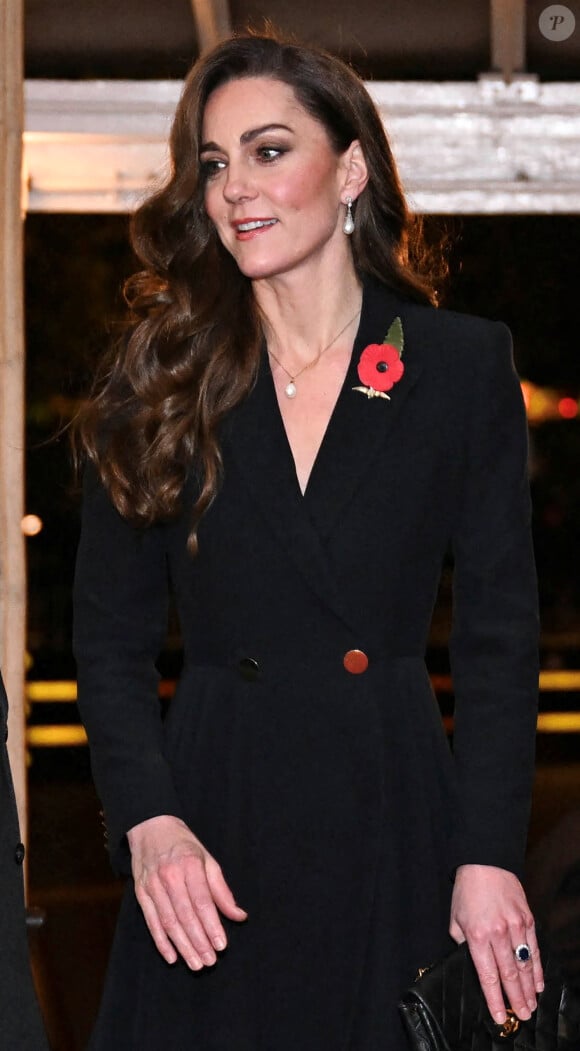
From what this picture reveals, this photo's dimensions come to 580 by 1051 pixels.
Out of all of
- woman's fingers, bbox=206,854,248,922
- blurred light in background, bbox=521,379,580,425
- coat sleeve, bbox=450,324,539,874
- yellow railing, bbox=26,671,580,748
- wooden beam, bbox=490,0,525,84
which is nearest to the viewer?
woman's fingers, bbox=206,854,248,922

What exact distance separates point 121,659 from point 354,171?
0.77 m

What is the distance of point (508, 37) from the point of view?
15.8 feet

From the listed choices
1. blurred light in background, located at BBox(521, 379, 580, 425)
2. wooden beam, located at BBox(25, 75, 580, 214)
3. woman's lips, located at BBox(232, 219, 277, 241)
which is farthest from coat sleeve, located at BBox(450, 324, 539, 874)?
blurred light in background, located at BBox(521, 379, 580, 425)

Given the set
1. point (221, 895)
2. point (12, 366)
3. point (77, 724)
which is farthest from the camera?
point (77, 724)

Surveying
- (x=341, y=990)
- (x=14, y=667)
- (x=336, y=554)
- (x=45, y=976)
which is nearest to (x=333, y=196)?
(x=336, y=554)

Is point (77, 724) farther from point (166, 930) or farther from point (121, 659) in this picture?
point (166, 930)

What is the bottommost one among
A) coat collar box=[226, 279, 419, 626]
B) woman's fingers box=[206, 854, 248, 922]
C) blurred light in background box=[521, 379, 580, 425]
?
blurred light in background box=[521, 379, 580, 425]

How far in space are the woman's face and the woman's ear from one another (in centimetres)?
7

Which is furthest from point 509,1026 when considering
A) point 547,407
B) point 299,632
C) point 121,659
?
point 547,407

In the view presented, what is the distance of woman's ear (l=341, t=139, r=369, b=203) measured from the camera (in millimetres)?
2344

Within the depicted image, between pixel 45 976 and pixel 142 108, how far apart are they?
8.37 ft

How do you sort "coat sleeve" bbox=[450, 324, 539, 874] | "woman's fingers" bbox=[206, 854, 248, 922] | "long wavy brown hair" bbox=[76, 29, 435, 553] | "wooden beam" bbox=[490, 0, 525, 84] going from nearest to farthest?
1. "woman's fingers" bbox=[206, 854, 248, 922]
2. "coat sleeve" bbox=[450, 324, 539, 874]
3. "long wavy brown hair" bbox=[76, 29, 435, 553]
4. "wooden beam" bbox=[490, 0, 525, 84]

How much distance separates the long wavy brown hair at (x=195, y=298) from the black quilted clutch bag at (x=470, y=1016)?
63cm

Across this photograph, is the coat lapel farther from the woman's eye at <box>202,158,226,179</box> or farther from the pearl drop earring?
the woman's eye at <box>202,158,226,179</box>
